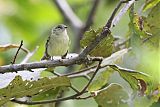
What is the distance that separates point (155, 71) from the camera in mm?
1837

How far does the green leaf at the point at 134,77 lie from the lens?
167 cm

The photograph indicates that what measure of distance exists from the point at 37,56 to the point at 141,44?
1.15 metres

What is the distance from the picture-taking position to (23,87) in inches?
65.0

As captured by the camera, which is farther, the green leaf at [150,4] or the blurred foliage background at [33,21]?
the blurred foliage background at [33,21]

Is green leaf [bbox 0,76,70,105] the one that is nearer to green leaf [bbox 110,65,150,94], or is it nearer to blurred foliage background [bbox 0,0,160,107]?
green leaf [bbox 110,65,150,94]

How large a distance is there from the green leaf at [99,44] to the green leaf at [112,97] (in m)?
0.15

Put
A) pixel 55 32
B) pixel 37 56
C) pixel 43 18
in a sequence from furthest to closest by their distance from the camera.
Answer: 1. pixel 43 18
2. pixel 37 56
3. pixel 55 32

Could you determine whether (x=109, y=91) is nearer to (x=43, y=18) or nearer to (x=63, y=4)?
(x=63, y=4)

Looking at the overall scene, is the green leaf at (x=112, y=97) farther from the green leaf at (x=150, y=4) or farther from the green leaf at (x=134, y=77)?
the green leaf at (x=150, y=4)

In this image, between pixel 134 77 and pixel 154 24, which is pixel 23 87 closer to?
pixel 134 77

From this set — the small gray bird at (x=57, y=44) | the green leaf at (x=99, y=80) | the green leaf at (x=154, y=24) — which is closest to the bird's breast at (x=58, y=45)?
the small gray bird at (x=57, y=44)

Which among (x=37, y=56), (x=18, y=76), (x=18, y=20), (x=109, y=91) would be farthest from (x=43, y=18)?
(x=18, y=76)

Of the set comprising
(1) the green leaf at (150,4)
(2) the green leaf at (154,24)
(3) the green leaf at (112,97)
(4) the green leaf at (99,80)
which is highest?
(1) the green leaf at (150,4)

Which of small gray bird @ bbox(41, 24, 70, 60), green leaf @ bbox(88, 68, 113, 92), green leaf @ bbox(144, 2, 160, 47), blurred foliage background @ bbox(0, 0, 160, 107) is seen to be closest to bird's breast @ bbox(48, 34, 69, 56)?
small gray bird @ bbox(41, 24, 70, 60)
